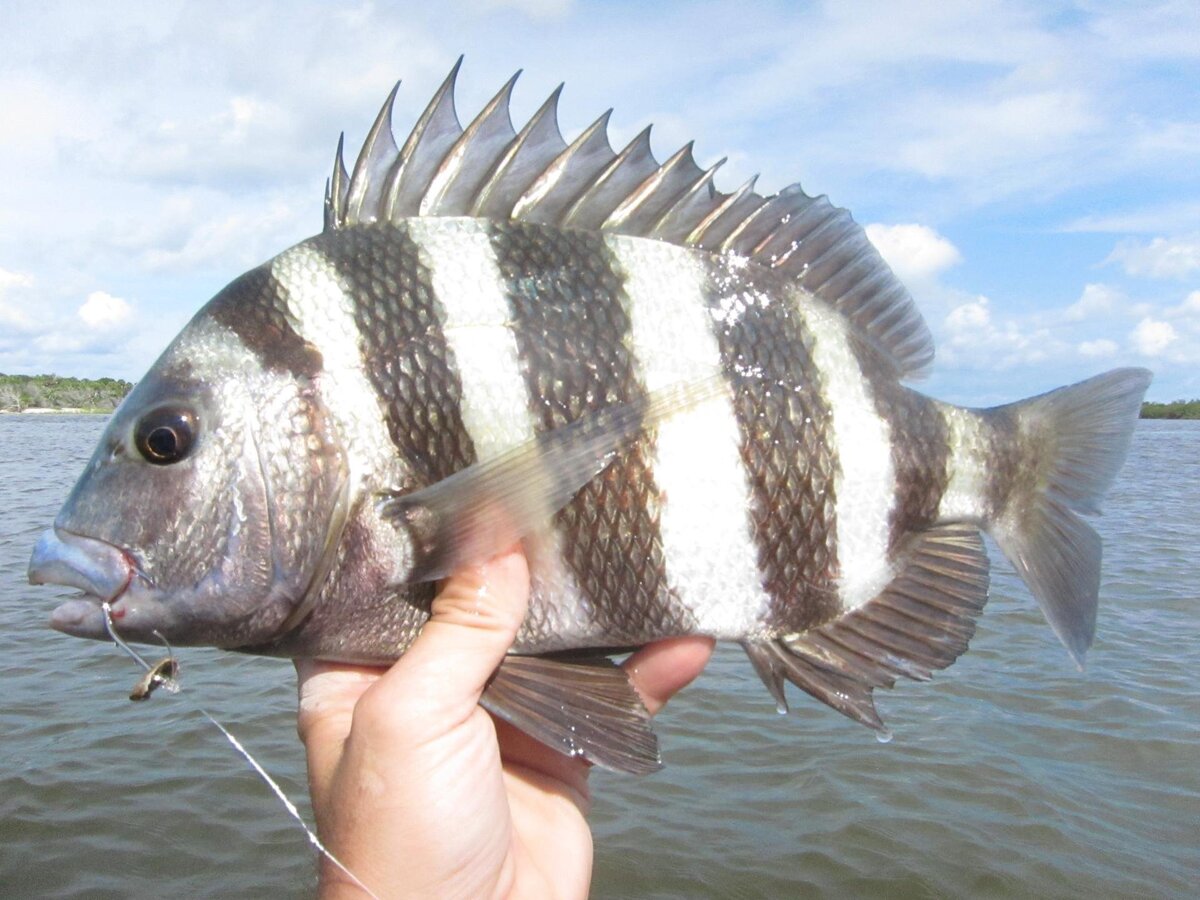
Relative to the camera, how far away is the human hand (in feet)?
6.31

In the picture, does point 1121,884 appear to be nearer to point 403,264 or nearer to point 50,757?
point 403,264

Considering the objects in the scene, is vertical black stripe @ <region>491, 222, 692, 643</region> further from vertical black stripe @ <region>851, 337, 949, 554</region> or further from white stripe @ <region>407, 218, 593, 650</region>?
vertical black stripe @ <region>851, 337, 949, 554</region>

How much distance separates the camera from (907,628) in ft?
8.13

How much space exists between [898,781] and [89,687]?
6684mm

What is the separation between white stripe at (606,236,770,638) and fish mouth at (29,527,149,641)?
1.18 meters

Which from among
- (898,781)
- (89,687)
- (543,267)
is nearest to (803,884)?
(898,781)

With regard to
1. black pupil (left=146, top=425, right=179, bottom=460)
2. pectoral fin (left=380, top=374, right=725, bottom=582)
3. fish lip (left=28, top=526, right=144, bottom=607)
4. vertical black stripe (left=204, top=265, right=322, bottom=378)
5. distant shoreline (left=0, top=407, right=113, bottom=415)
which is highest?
distant shoreline (left=0, top=407, right=113, bottom=415)

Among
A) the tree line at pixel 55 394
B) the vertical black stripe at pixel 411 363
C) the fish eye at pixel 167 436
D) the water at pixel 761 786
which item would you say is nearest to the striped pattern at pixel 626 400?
the vertical black stripe at pixel 411 363

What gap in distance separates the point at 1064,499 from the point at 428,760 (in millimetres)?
1791

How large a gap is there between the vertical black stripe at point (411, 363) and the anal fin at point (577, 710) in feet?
1.76

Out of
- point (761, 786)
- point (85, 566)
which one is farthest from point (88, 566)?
point (761, 786)

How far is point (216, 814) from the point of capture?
583 centimetres

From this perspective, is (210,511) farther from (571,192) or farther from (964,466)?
(964,466)

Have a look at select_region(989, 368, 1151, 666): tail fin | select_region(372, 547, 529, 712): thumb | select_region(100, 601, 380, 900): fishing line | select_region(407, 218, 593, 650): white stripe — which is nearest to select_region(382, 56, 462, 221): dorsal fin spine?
select_region(407, 218, 593, 650): white stripe
